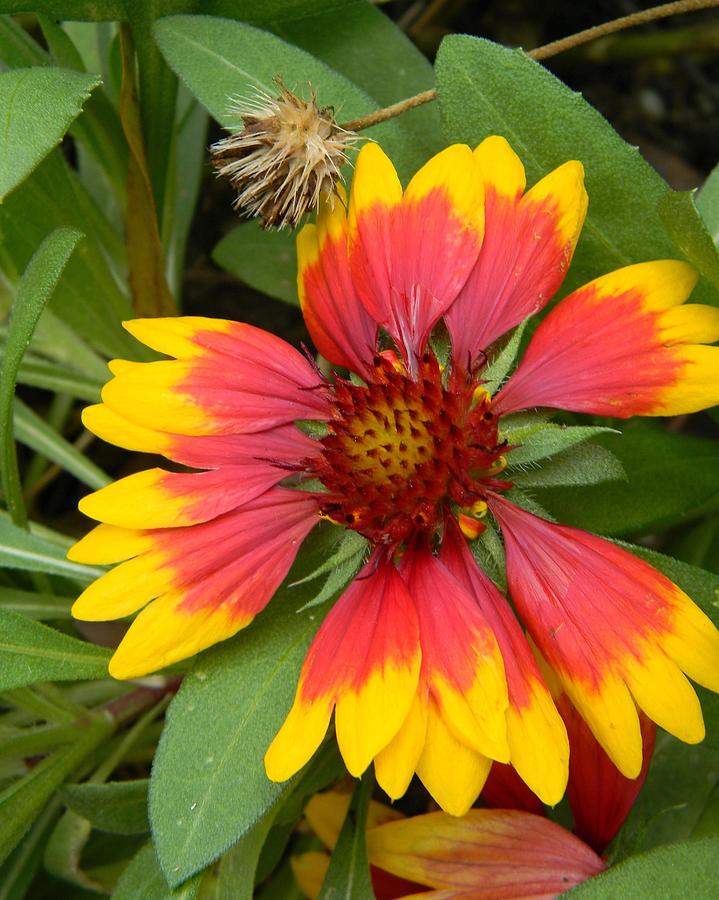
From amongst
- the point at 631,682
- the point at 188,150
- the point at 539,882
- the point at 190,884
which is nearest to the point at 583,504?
the point at 631,682

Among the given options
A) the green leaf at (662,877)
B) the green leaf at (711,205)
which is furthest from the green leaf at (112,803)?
the green leaf at (711,205)

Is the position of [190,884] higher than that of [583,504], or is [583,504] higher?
[583,504]

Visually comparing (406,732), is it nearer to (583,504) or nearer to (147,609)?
(147,609)

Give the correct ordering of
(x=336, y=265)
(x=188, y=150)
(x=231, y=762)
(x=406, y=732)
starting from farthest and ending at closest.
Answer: (x=188, y=150), (x=336, y=265), (x=231, y=762), (x=406, y=732)

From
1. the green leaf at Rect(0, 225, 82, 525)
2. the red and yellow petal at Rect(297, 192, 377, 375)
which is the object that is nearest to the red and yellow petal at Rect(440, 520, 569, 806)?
the red and yellow petal at Rect(297, 192, 377, 375)

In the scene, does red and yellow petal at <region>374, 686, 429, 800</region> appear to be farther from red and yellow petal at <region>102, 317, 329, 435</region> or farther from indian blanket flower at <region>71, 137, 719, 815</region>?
red and yellow petal at <region>102, 317, 329, 435</region>

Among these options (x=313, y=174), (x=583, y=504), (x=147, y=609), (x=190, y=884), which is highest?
(x=313, y=174)

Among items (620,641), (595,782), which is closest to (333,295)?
(620,641)
